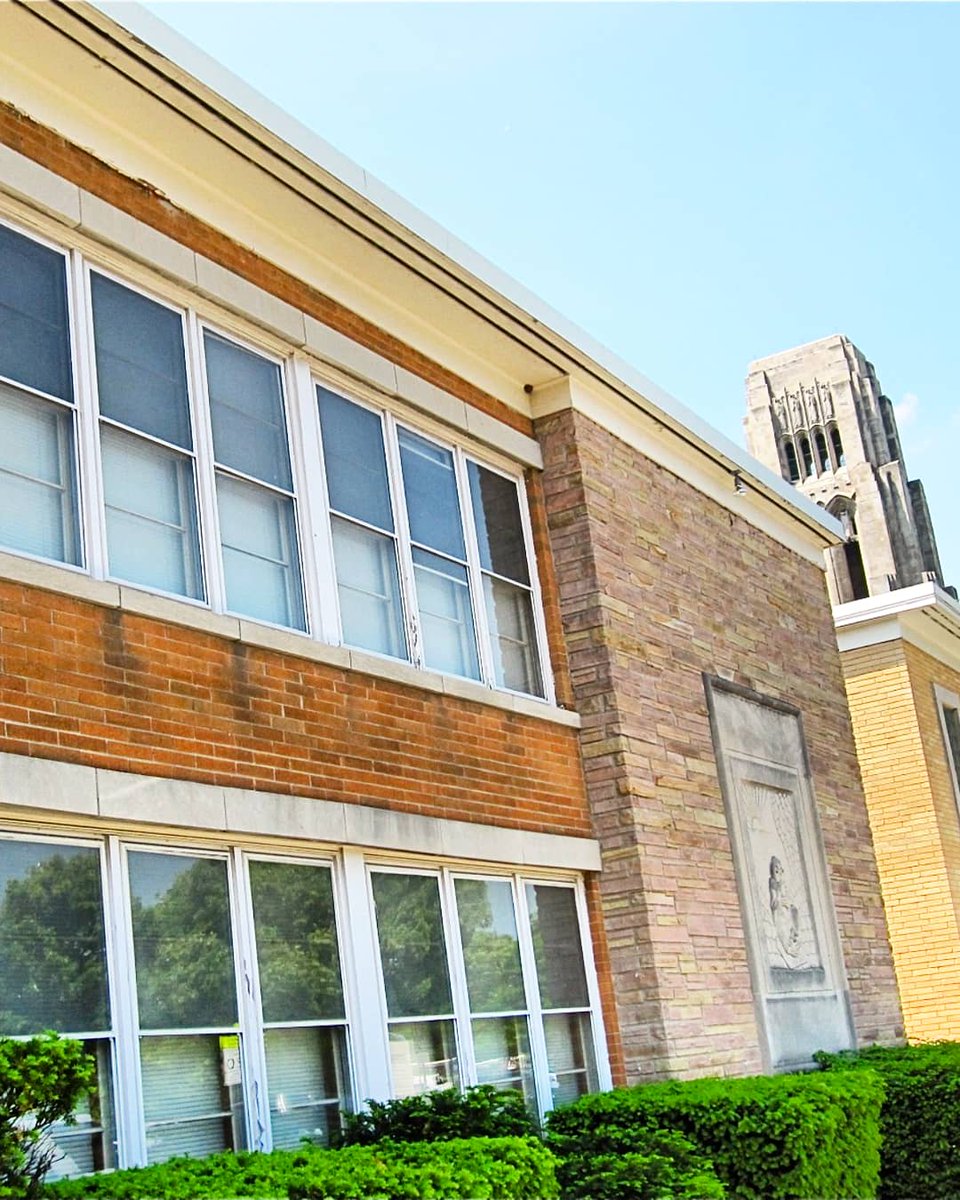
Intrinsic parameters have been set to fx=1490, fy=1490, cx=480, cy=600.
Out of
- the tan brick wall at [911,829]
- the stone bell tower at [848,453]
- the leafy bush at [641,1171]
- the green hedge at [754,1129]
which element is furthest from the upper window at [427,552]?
the stone bell tower at [848,453]

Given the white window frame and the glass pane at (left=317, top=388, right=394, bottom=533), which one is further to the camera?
the white window frame

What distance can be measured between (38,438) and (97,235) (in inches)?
52.4

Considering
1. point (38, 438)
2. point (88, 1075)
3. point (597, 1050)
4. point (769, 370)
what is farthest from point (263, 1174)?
point (769, 370)

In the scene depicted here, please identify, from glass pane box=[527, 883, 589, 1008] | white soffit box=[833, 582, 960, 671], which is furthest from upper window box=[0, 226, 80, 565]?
white soffit box=[833, 582, 960, 671]

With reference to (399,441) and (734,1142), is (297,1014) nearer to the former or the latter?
(734,1142)

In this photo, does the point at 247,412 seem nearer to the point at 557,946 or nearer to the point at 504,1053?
the point at 557,946

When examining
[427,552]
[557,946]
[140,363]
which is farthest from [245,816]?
[557,946]

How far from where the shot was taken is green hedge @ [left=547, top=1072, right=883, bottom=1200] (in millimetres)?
9031

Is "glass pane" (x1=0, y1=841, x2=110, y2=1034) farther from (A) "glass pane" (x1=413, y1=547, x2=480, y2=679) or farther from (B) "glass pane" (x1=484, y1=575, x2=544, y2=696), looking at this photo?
(B) "glass pane" (x1=484, y1=575, x2=544, y2=696)

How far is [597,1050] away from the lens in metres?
10.6

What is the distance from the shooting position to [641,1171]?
27.0ft

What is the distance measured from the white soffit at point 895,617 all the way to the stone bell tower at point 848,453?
48.2 m

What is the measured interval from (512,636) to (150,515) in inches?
149

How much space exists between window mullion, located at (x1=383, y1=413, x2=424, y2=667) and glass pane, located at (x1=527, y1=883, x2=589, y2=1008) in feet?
6.33
